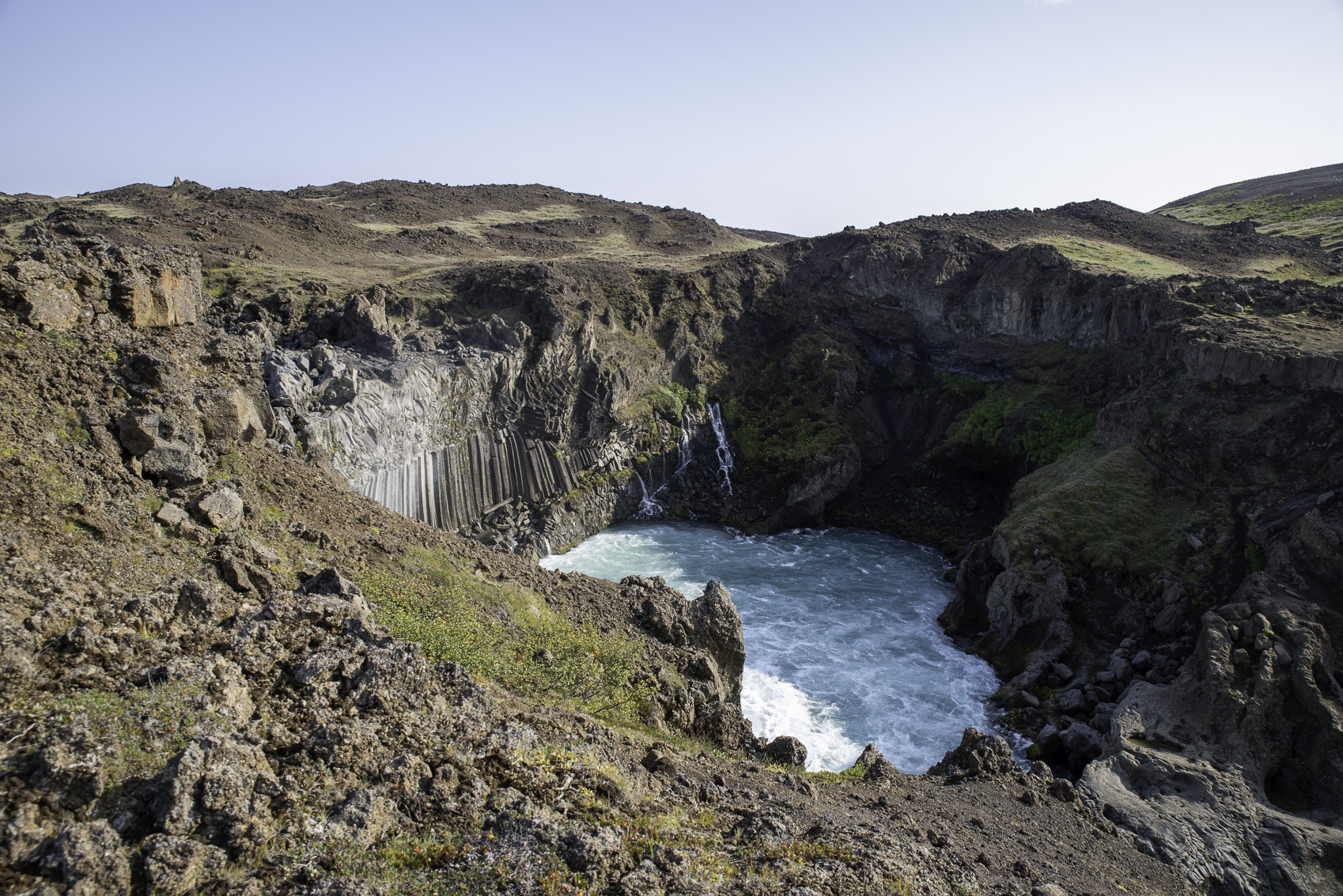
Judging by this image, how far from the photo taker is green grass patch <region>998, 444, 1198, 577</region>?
21.8 m

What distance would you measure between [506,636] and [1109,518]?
19.7 meters

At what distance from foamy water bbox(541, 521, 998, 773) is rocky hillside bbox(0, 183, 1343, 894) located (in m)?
1.30

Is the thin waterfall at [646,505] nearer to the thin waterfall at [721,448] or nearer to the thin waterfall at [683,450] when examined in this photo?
the thin waterfall at [683,450]

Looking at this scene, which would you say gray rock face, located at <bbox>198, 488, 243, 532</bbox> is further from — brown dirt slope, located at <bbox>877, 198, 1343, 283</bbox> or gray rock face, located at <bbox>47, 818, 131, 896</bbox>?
brown dirt slope, located at <bbox>877, 198, 1343, 283</bbox>

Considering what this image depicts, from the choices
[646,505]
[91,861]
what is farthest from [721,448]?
[91,861]

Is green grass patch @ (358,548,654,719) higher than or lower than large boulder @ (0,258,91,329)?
lower

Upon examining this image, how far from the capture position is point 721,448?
36531 mm

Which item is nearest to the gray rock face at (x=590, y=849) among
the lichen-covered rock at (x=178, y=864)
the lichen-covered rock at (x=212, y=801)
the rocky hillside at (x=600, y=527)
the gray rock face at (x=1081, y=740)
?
the rocky hillside at (x=600, y=527)

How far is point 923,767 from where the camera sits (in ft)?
57.6

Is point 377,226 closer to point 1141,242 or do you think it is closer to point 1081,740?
point 1141,242

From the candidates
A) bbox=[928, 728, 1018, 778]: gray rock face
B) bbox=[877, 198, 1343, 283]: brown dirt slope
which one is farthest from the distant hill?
bbox=[928, 728, 1018, 778]: gray rock face

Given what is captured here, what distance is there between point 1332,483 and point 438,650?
77.1ft

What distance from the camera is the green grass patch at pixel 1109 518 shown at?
2183cm

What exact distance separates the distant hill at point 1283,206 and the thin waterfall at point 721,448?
32934 millimetres
